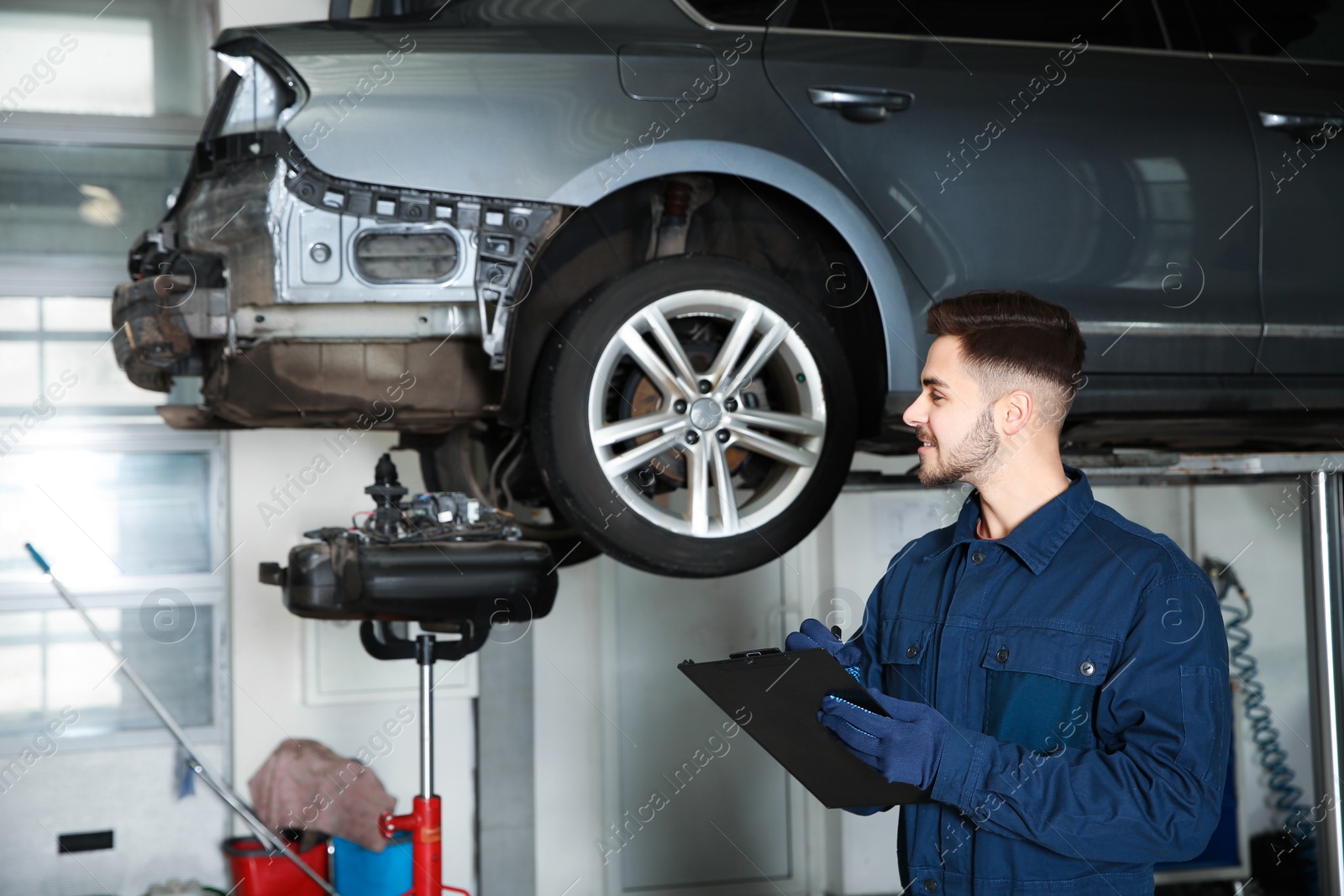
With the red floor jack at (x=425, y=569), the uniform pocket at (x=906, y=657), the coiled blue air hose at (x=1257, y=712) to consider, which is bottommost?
the coiled blue air hose at (x=1257, y=712)

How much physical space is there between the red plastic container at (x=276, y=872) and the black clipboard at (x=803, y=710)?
8.77ft

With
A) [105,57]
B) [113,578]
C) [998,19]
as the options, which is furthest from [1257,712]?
[105,57]

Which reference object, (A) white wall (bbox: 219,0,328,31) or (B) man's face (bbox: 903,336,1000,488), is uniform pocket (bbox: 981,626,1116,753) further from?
(A) white wall (bbox: 219,0,328,31)

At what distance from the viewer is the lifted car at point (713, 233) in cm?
208

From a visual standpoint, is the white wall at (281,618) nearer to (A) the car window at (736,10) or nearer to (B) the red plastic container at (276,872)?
(B) the red plastic container at (276,872)

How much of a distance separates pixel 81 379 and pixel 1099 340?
11.1 feet

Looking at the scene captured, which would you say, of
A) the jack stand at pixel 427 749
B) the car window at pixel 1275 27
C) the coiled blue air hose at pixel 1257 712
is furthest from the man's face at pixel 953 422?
the coiled blue air hose at pixel 1257 712

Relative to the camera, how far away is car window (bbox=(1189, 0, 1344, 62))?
2.51m

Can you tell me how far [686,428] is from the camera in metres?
2.18

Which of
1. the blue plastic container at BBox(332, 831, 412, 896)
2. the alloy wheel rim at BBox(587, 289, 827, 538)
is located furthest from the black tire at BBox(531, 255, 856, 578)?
the blue plastic container at BBox(332, 831, 412, 896)

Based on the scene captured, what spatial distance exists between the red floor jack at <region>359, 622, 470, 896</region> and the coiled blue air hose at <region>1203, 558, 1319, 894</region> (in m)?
3.18

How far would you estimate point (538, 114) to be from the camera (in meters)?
2.09

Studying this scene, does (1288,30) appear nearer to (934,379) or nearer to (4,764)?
(934,379)

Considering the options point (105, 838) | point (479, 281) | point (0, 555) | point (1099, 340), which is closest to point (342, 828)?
point (105, 838)
